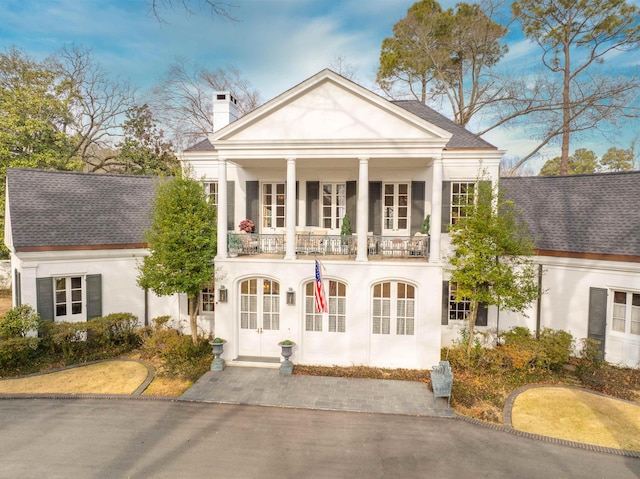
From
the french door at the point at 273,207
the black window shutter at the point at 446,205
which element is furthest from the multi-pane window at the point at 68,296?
the black window shutter at the point at 446,205

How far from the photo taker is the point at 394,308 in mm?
10820

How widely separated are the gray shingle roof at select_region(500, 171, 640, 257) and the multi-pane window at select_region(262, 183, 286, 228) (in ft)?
26.5

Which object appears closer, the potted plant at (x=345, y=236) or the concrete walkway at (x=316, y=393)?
the concrete walkway at (x=316, y=393)

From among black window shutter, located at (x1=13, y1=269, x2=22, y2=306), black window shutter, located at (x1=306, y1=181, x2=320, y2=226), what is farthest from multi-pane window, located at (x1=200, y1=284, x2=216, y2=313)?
black window shutter, located at (x1=13, y1=269, x2=22, y2=306)

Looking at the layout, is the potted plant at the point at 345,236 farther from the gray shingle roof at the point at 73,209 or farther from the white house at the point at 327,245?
the gray shingle roof at the point at 73,209

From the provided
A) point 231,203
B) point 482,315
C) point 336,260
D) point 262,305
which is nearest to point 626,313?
point 482,315

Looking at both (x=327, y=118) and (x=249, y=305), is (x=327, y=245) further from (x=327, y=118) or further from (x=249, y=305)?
(x=327, y=118)

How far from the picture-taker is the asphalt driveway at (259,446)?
6324 mm

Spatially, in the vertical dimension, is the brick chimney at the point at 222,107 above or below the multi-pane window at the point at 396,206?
above

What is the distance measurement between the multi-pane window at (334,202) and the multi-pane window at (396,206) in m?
1.67

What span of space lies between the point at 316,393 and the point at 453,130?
36.6ft

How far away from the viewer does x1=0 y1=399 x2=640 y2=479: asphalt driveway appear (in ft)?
20.7

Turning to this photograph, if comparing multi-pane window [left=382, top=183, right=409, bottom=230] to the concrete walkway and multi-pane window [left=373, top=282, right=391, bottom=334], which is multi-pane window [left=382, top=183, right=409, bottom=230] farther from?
the concrete walkway

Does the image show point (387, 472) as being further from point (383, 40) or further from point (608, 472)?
point (383, 40)
